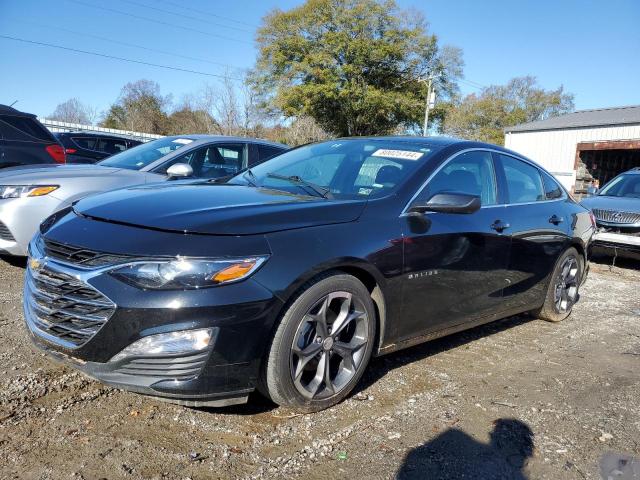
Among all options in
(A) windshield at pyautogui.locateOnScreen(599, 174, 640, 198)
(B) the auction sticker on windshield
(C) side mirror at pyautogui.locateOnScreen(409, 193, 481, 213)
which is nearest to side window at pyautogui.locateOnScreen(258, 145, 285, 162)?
(B) the auction sticker on windshield

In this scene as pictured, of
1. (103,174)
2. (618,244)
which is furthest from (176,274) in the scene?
(618,244)

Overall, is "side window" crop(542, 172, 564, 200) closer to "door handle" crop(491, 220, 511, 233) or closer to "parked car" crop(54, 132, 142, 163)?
"door handle" crop(491, 220, 511, 233)

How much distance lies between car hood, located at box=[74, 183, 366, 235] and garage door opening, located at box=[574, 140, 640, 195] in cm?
2044

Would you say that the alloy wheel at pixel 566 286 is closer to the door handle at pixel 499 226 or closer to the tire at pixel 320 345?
the door handle at pixel 499 226

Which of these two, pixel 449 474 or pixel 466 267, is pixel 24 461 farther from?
pixel 466 267

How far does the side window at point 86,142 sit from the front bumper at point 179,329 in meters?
10.7

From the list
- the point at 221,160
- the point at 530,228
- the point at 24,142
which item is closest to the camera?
the point at 530,228

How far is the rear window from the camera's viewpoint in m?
6.73

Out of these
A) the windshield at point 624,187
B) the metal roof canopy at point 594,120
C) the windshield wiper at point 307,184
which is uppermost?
the metal roof canopy at point 594,120

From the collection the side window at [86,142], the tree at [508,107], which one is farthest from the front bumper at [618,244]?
the tree at [508,107]

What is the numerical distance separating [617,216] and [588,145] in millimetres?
15241

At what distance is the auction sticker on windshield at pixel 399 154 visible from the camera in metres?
3.52

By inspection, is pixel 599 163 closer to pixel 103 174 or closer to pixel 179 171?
pixel 179 171

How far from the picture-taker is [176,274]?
7.55 ft
